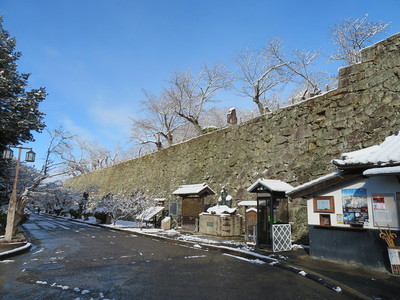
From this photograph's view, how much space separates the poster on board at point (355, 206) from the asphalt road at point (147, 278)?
2.43m

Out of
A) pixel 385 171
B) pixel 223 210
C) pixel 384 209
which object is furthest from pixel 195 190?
pixel 385 171

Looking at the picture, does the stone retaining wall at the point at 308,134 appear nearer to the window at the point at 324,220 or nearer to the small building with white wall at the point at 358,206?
the small building with white wall at the point at 358,206

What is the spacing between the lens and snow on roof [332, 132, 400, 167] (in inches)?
262

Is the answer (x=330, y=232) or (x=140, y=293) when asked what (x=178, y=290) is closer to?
(x=140, y=293)

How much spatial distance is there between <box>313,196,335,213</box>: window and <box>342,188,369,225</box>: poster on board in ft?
1.26

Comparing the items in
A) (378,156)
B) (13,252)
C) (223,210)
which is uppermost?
(378,156)

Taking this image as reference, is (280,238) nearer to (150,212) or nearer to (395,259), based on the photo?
(395,259)

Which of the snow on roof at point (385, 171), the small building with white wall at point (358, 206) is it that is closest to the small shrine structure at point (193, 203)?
the small building with white wall at point (358, 206)

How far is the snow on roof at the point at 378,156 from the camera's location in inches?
262

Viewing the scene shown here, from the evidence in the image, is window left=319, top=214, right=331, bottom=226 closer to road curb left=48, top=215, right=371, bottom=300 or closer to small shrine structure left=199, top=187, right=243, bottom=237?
road curb left=48, top=215, right=371, bottom=300

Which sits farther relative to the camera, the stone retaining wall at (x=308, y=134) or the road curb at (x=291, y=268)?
the stone retaining wall at (x=308, y=134)

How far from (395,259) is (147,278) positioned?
6033 mm

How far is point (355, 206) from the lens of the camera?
7625mm

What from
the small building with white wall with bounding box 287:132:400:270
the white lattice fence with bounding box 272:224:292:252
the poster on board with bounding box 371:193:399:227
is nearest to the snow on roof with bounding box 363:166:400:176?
the small building with white wall with bounding box 287:132:400:270
